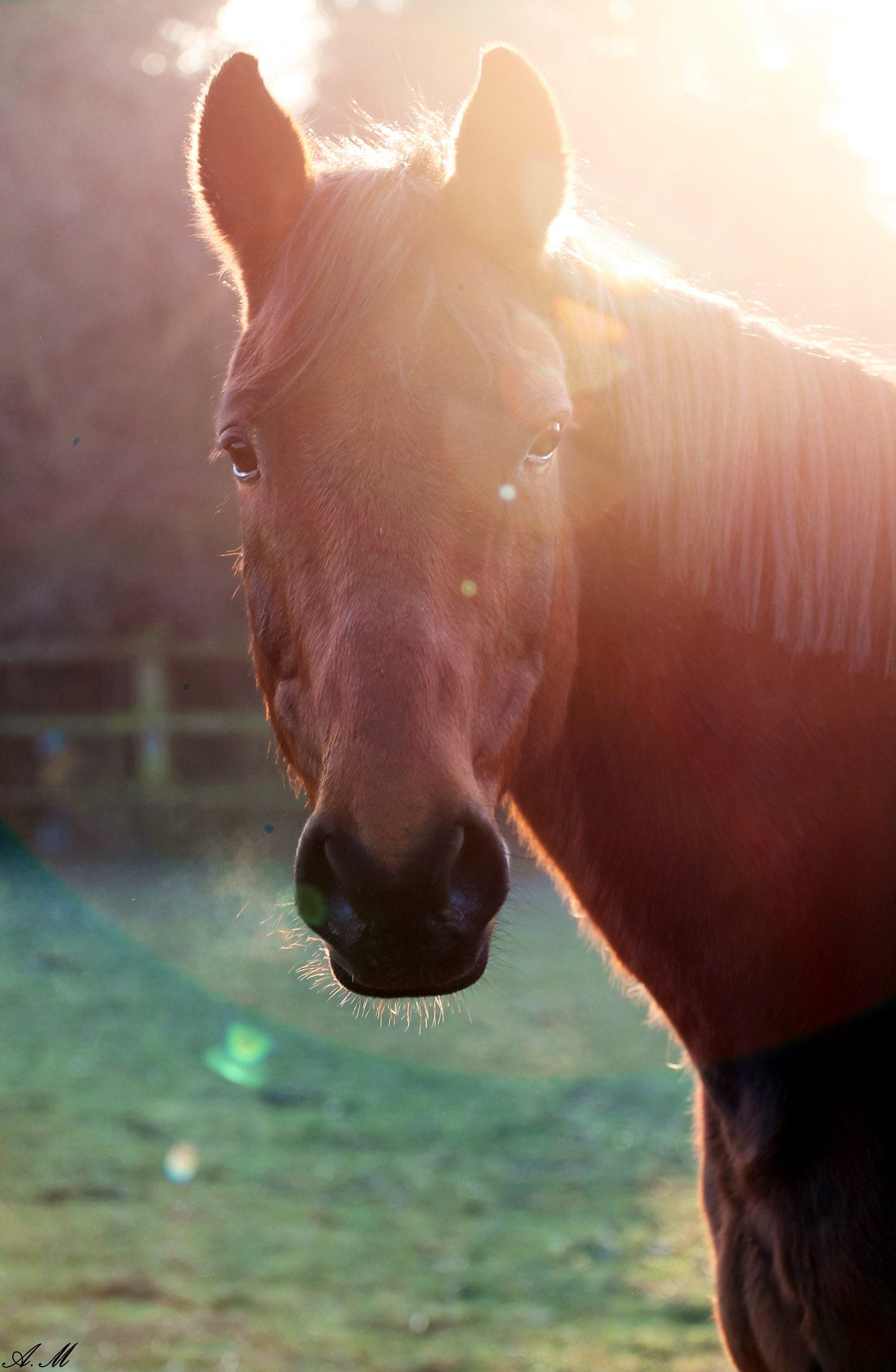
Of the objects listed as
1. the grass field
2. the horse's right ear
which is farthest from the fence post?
the horse's right ear

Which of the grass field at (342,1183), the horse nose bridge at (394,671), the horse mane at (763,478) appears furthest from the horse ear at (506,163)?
the grass field at (342,1183)

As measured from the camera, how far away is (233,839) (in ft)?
41.3

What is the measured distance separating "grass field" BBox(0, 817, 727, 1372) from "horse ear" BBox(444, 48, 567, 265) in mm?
1374

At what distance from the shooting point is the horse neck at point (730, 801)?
6.39ft

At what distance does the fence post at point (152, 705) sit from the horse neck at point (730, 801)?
11.7 m

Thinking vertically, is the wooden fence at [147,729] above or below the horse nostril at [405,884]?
below

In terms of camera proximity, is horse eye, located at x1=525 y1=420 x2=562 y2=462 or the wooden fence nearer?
horse eye, located at x1=525 y1=420 x2=562 y2=462

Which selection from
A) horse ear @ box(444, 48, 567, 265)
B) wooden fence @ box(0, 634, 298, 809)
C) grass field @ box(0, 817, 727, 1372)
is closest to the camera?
horse ear @ box(444, 48, 567, 265)

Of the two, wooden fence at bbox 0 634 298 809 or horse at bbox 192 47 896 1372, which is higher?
horse at bbox 192 47 896 1372

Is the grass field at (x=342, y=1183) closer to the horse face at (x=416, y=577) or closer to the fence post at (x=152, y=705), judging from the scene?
the horse face at (x=416, y=577)

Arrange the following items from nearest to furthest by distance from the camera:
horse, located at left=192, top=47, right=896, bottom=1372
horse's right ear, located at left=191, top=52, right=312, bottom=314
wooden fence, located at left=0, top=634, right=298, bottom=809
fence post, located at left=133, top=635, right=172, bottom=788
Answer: horse, located at left=192, top=47, right=896, bottom=1372
horse's right ear, located at left=191, top=52, right=312, bottom=314
wooden fence, located at left=0, top=634, right=298, bottom=809
fence post, located at left=133, top=635, right=172, bottom=788

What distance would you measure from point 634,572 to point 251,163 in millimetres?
1139

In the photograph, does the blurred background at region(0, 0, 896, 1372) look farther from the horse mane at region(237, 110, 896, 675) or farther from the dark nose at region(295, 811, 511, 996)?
the dark nose at region(295, 811, 511, 996)

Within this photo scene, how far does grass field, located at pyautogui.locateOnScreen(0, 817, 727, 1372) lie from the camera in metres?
3.64
